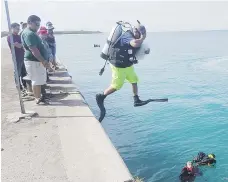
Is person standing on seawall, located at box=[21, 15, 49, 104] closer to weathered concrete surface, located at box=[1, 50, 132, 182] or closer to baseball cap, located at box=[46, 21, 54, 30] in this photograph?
weathered concrete surface, located at box=[1, 50, 132, 182]

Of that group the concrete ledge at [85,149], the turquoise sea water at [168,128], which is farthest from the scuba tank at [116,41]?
the turquoise sea water at [168,128]

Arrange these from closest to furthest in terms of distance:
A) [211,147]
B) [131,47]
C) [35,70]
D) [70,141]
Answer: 1. [70,141]
2. [131,47]
3. [35,70]
4. [211,147]

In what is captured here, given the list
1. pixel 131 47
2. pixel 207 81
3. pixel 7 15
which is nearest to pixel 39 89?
pixel 7 15

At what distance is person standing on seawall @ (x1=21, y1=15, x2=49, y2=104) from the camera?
698 centimetres

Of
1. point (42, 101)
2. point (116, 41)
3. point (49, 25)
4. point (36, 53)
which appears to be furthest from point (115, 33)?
point (49, 25)

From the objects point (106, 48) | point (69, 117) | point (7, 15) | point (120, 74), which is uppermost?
point (7, 15)

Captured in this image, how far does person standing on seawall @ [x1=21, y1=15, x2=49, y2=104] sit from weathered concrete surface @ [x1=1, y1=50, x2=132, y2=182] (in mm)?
610

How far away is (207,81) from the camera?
2041 centimetres

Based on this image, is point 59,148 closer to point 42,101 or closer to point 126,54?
point 126,54

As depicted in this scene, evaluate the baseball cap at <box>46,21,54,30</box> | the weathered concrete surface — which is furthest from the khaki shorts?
the baseball cap at <box>46,21,54,30</box>

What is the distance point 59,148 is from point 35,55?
277 centimetres

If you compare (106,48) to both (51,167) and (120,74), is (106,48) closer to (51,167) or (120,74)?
(120,74)

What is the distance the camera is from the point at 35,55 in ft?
23.1

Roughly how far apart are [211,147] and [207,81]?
1224 centimetres
